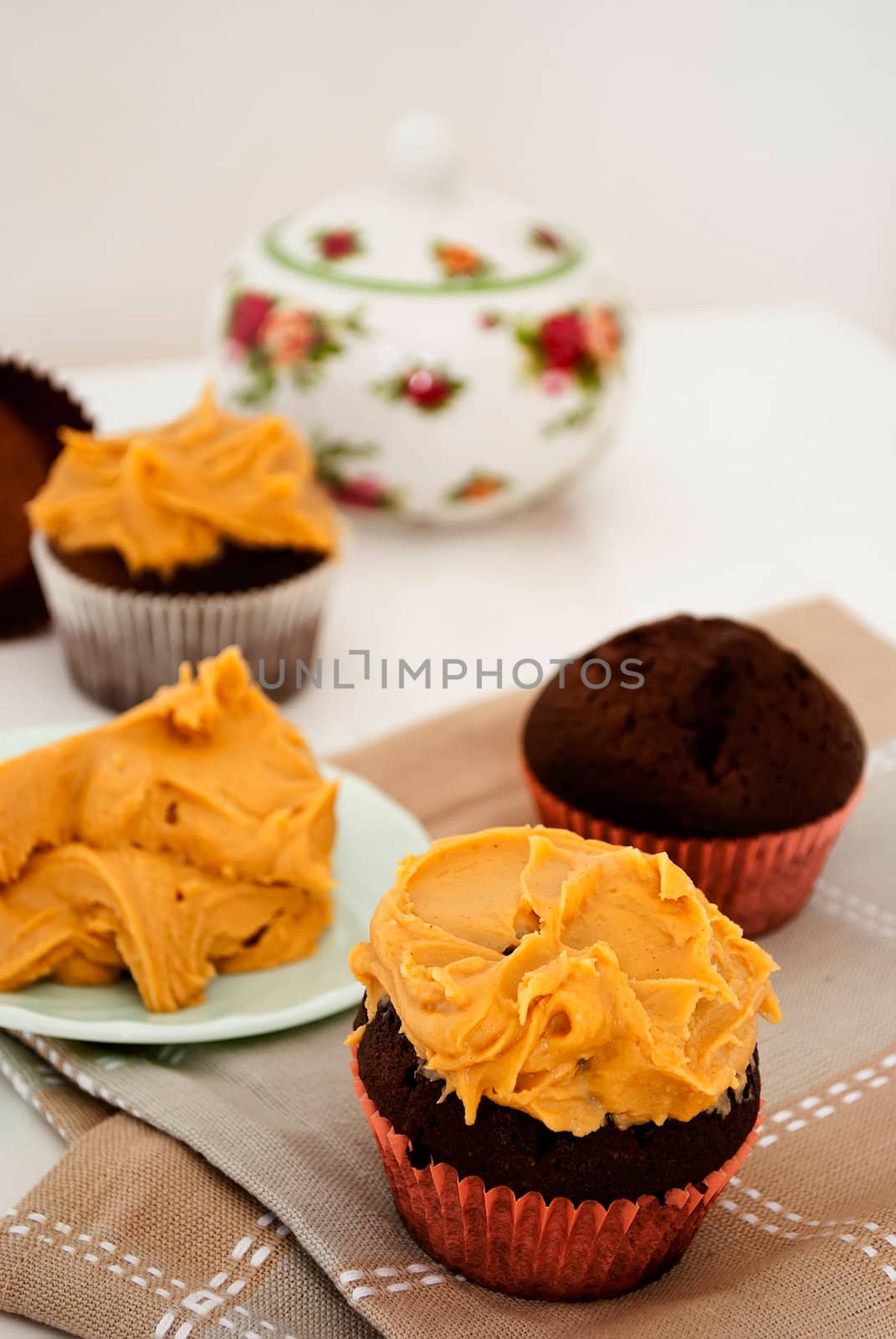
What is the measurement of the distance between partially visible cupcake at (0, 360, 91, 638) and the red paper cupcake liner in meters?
1.02

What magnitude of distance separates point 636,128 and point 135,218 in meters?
0.98

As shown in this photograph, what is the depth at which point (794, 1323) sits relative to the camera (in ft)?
3.47

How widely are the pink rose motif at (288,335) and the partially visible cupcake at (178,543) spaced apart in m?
0.25

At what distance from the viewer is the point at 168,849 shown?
4.51 ft

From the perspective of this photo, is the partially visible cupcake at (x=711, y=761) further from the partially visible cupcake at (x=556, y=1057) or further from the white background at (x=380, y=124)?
the white background at (x=380, y=124)

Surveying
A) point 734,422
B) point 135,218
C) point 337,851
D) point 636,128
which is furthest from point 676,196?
point 337,851

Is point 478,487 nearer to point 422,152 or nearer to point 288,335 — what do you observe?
point 288,335

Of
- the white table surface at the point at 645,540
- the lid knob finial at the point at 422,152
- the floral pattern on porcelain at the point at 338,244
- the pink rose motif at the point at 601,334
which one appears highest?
the lid knob finial at the point at 422,152

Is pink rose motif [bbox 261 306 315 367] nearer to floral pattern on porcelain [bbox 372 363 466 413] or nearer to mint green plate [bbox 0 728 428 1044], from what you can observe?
floral pattern on porcelain [bbox 372 363 466 413]

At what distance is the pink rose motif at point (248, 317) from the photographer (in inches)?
82.3

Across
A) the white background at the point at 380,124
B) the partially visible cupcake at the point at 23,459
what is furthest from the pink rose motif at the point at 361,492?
the white background at the point at 380,124

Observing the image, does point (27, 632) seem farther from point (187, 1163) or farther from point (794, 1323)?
point (794, 1323)

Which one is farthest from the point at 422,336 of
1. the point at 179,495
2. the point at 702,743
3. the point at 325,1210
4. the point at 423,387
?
the point at 325,1210

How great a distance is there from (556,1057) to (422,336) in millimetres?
1241
